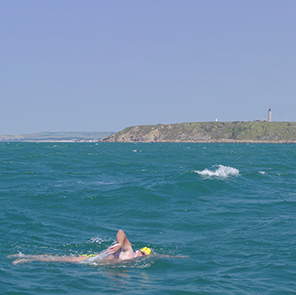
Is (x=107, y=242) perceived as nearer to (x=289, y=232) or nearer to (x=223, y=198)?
(x=289, y=232)

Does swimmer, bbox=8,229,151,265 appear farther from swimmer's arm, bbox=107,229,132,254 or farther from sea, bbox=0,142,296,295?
sea, bbox=0,142,296,295

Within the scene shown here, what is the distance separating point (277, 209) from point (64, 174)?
68.2 ft

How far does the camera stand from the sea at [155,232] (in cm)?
1031

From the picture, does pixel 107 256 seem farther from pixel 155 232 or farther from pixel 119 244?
pixel 155 232

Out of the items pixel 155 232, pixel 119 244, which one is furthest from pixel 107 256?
pixel 155 232

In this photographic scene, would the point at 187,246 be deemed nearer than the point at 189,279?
No

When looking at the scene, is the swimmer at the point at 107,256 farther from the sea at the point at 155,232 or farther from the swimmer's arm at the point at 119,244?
the sea at the point at 155,232

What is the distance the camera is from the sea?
33.8 ft

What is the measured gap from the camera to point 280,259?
1218 cm

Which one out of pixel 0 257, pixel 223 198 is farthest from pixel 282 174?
pixel 0 257

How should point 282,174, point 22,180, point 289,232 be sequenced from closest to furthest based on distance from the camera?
1. point 289,232
2. point 22,180
3. point 282,174


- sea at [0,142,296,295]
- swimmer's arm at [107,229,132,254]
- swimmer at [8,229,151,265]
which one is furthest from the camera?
swimmer at [8,229,151,265]

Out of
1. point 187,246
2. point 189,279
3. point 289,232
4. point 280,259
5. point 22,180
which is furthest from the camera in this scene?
point 22,180

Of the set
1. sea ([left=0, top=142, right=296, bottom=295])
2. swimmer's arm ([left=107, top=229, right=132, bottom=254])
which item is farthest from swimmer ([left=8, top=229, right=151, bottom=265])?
sea ([left=0, top=142, right=296, bottom=295])
